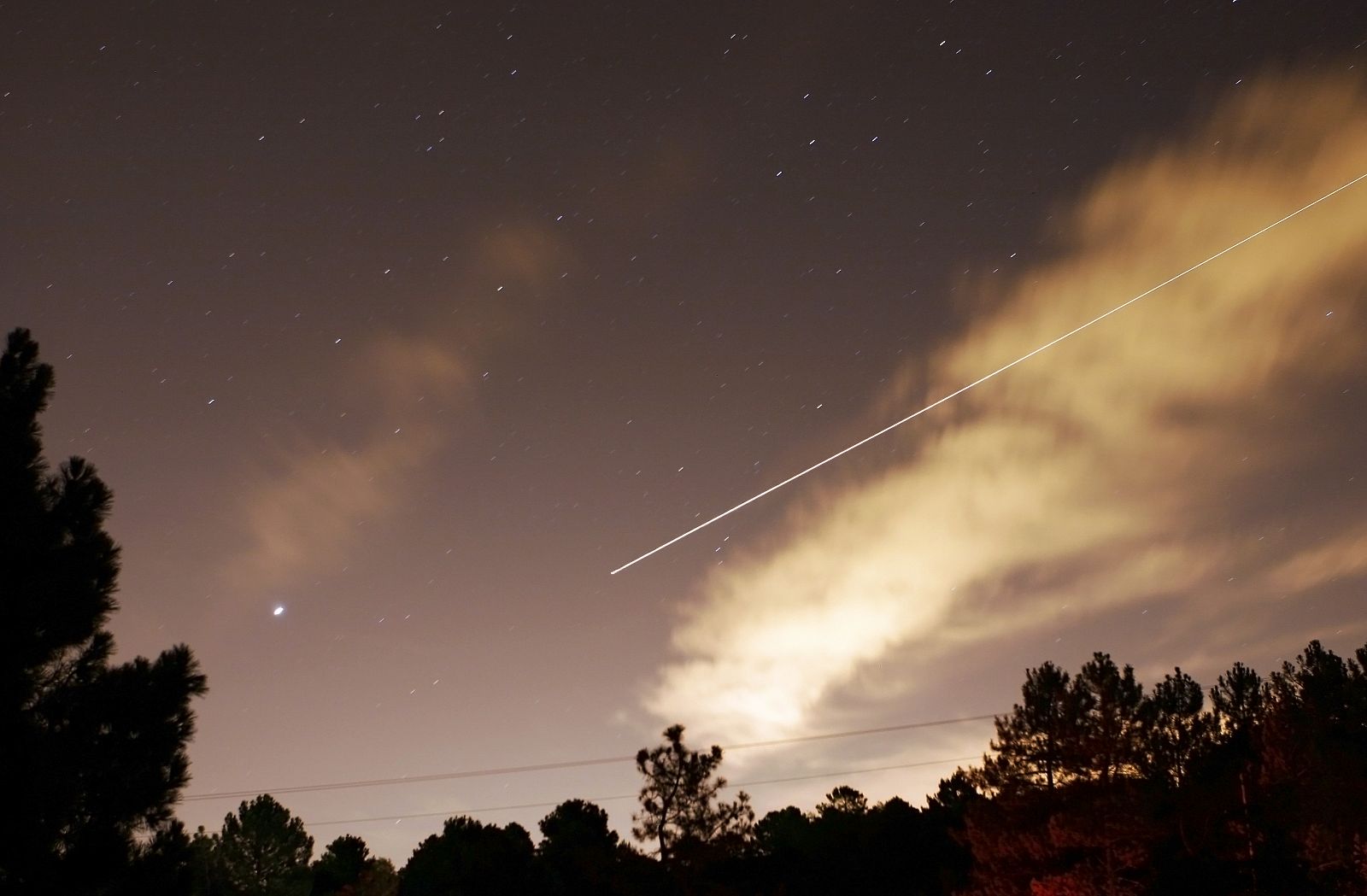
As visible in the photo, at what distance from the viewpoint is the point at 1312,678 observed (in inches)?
1628

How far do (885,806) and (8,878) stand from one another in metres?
51.7

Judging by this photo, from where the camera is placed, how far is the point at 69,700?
9242 millimetres

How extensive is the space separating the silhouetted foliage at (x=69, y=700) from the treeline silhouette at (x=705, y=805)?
0.02m

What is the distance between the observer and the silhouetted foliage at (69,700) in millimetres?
8500

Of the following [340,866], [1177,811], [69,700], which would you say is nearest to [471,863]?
[340,866]

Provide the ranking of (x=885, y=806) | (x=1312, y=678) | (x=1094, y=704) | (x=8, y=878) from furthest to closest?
1. (x=885, y=806)
2. (x=1312, y=678)
3. (x=1094, y=704)
4. (x=8, y=878)

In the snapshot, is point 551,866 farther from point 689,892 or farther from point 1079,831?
point 1079,831

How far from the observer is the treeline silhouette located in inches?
356

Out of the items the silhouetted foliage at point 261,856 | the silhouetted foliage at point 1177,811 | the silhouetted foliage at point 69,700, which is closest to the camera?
the silhouetted foliage at point 69,700

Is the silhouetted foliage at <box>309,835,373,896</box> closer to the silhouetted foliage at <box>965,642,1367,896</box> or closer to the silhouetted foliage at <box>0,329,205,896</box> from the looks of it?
the silhouetted foliage at <box>965,642,1367,896</box>

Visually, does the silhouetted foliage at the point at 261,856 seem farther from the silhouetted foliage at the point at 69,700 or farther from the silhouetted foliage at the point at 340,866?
the silhouetted foliage at the point at 69,700

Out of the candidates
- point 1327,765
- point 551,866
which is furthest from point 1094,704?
point 551,866

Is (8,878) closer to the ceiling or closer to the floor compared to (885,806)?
closer to the ceiling

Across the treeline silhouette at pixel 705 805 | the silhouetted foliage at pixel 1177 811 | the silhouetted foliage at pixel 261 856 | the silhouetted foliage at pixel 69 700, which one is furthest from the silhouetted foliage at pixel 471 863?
the silhouetted foliage at pixel 69 700
